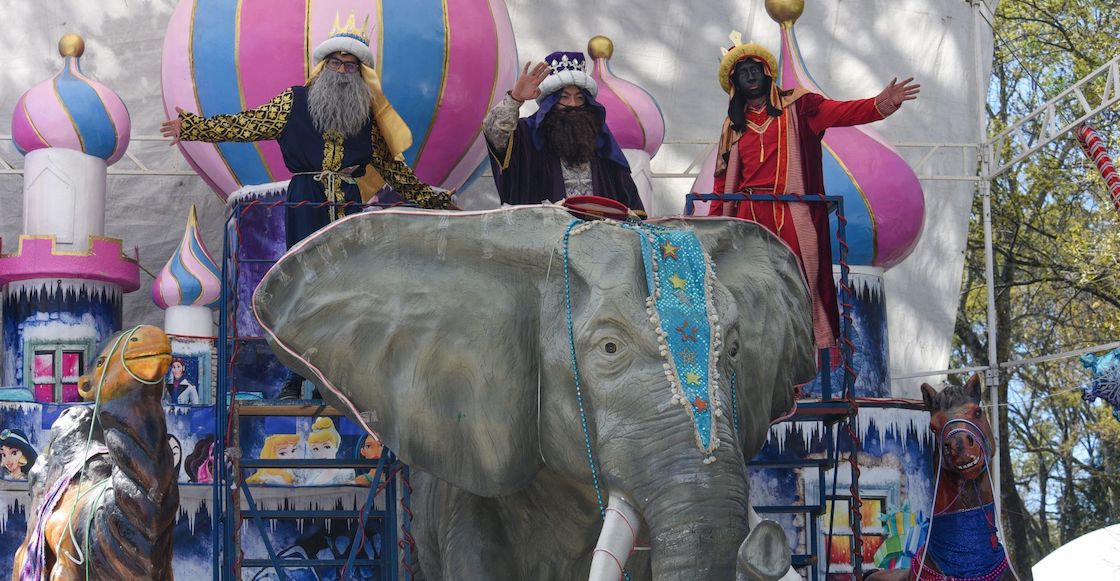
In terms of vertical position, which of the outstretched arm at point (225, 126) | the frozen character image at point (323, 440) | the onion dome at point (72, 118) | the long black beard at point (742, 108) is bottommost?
the frozen character image at point (323, 440)

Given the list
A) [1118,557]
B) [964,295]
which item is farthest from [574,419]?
[964,295]

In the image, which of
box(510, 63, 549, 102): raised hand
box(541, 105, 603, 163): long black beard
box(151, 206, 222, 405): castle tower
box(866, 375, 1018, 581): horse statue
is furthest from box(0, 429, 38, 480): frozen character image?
box(866, 375, 1018, 581): horse statue

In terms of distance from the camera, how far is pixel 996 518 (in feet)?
24.4

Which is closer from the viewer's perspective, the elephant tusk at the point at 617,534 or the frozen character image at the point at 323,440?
the elephant tusk at the point at 617,534

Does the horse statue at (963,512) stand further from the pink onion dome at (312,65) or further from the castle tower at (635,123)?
the pink onion dome at (312,65)

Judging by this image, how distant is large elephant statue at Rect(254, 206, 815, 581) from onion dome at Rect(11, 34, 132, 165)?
18.4ft

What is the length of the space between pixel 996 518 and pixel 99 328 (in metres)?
6.19

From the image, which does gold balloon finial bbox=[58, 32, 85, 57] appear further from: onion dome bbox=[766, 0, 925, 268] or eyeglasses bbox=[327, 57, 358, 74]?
onion dome bbox=[766, 0, 925, 268]

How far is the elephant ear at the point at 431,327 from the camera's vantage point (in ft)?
16.3

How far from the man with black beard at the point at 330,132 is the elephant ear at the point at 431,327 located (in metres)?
1.74

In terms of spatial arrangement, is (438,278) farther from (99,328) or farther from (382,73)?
(99,328)

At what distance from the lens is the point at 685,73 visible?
43.6ft

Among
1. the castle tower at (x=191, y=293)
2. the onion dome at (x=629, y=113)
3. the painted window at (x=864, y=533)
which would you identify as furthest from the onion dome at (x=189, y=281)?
the painted window at (x=864, y=533)

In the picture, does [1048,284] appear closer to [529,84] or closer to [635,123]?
[635,123]
